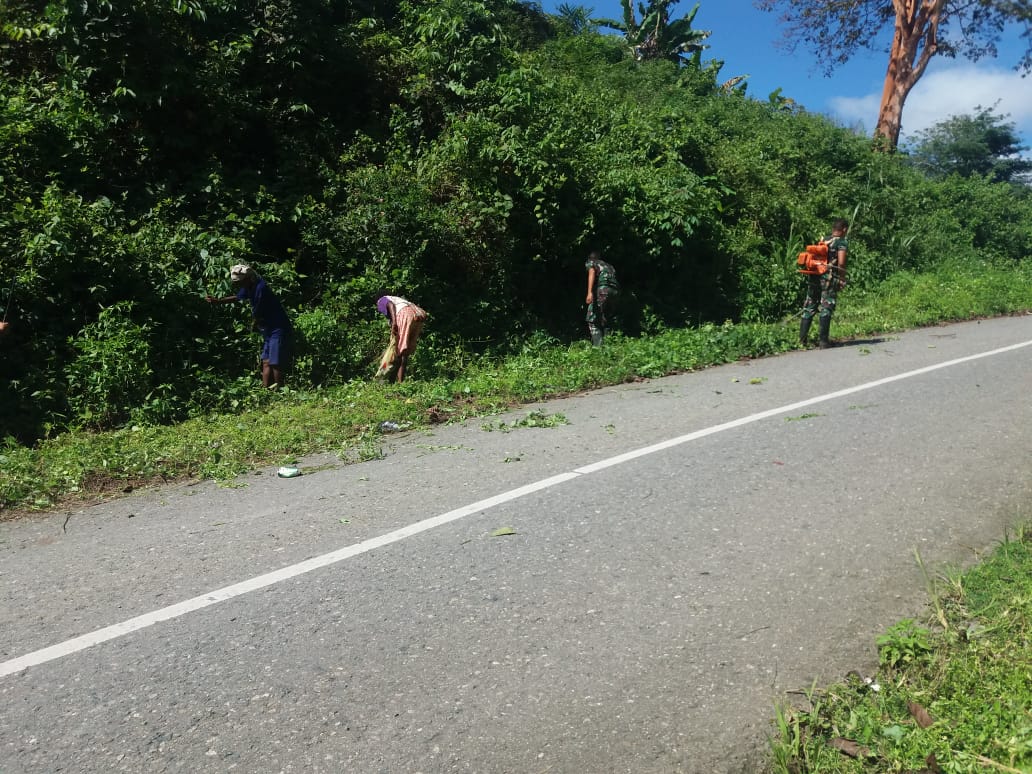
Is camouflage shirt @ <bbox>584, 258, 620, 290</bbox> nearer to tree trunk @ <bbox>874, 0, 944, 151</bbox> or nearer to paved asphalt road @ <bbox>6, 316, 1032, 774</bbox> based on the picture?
paved asphalt road @ <bbox>6, 316, 1032, 774</bbox>

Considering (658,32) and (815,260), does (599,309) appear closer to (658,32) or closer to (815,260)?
(815,260)

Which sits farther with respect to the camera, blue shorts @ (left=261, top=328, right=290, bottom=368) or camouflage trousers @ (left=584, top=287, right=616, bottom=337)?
camouflage trousers @ (left=584, top=287, right=616, bottom=337)

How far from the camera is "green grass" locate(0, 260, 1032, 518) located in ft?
21.8

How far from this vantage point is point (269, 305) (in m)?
9.84

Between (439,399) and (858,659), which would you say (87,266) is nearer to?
(439,399)

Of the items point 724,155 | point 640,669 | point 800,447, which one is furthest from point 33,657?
point 724,155

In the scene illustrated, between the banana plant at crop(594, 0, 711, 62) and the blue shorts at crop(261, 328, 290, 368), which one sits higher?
the banana plant at crop(594, 0, 711, 62)

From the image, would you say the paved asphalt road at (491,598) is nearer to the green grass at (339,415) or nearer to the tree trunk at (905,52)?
the green grass at (339,415)

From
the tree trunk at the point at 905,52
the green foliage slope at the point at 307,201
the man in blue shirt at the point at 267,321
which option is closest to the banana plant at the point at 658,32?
the tree trunk at the point at 905,52

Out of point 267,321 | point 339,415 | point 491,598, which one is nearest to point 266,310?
point 267,321

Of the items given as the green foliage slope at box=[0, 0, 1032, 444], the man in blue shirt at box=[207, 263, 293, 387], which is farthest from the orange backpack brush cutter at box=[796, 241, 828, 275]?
the man in blue shirt at box=[207, 263, 293, 387]

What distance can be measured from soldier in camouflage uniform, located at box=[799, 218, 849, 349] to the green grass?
0.47 metres

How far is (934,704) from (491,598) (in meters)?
1.97

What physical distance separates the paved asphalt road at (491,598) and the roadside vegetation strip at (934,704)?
0.45ft
